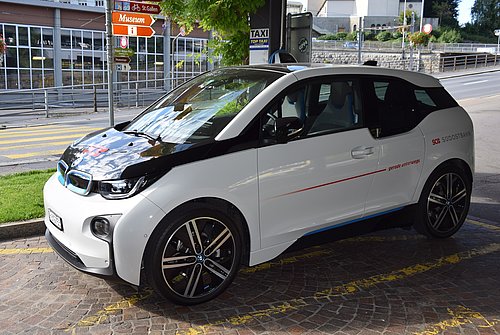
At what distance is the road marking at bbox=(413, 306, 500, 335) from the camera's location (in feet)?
12.4

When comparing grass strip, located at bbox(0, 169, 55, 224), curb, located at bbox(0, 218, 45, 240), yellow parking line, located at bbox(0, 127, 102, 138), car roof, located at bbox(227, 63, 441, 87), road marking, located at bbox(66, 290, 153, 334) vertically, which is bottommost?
yellow parking line, located at bbox(0, 127, 102, 138)

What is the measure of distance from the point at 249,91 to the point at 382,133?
4.32 ft

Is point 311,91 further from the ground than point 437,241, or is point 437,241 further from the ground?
point 311,91

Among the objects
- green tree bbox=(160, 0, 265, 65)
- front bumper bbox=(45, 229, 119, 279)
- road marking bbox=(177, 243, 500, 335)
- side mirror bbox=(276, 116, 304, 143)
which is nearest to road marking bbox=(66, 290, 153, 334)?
front bumper bbox=(45, 229, 119, 279)

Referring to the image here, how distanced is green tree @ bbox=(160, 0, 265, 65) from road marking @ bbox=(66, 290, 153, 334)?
4.75m

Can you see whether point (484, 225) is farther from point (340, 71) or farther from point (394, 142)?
point (340, 71)

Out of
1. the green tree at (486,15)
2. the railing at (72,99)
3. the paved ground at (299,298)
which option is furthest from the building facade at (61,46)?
the green tree at (486,15)

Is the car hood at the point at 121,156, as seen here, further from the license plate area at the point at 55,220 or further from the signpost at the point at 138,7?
the signpost at the point at 138,7

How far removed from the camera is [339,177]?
4.60 m

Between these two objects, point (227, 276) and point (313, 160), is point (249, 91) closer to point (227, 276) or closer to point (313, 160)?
point (313, 160)

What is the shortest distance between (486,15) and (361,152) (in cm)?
11348

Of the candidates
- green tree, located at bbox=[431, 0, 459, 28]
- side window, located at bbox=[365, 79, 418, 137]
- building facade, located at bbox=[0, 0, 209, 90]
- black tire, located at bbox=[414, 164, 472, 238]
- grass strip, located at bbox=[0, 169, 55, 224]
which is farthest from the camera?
green tree, located at bbox=[431, 0, 459, 28]

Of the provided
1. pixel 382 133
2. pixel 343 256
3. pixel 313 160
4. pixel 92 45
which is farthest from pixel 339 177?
pixel 92 45

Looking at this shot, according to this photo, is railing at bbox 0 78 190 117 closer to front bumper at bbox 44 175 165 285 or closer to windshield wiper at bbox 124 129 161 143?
windshield wiper at bbox 124 129 161 143
